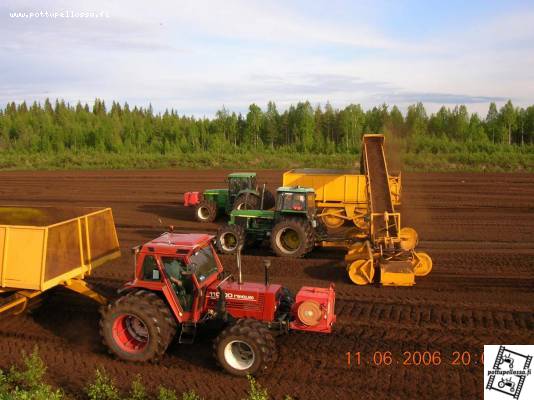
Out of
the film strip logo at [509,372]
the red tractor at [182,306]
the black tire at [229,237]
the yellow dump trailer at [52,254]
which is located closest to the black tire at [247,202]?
the black tire at [229,237]

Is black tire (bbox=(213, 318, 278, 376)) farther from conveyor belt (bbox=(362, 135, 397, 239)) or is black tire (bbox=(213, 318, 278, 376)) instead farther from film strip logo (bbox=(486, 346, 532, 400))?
conveyor belt (bbox=(362, 135, 397, 239))

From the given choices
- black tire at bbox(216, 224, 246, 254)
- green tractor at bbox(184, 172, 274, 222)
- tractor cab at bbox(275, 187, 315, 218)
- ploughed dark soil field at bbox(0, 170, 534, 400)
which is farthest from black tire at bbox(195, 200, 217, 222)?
tractor cab at bbox(275, 187, 315, 218)

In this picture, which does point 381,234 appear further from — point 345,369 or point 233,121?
point 233,121

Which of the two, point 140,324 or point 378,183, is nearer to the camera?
point 140,324

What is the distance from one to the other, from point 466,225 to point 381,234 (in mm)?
6576

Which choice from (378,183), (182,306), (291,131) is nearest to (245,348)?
(182,306)

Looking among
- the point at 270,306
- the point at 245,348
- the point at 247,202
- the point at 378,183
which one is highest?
the point at 378,183

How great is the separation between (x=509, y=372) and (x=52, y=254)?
6.83 meters

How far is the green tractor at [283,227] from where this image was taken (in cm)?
1268

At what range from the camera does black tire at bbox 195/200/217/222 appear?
59.3 ft

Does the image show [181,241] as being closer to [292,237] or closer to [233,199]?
[292,237]

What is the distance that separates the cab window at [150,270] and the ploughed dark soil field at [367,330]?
1.22 metres

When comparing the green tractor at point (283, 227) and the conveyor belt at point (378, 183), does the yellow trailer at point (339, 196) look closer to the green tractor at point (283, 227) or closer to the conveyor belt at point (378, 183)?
the conveyor belt at point (378, 183)

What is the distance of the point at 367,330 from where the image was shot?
8.32m
